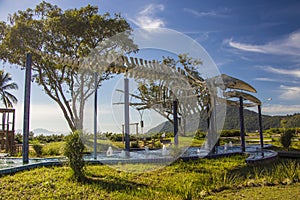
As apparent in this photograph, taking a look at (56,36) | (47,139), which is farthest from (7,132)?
(47,139)

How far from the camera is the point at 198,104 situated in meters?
10.8

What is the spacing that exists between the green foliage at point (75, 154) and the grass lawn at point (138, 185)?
226 mm

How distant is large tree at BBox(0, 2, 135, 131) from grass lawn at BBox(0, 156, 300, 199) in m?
9.28

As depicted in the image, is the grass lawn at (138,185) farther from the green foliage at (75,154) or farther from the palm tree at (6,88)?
the palm tree at (6,88)

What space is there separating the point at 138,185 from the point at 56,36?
45.4 feet

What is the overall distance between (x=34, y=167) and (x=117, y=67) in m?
3.98

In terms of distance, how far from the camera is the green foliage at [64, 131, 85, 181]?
699 centimetres

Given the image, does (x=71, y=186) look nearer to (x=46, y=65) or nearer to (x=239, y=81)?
(x=239, y=81)

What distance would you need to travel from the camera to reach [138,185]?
22.1ft

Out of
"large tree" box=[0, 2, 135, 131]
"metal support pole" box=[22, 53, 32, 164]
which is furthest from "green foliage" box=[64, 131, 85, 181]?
"large tree" box=[0, 2, 135, 131]

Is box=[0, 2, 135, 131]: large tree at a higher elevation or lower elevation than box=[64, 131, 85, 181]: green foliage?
higher

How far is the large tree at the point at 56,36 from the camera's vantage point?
1669cm

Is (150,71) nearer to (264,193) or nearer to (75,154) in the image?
(75,154)

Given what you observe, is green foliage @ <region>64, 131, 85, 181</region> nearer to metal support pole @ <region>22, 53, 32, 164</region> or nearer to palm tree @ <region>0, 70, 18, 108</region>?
metal support pole @ <region>22, 53, 32, 164</region>
